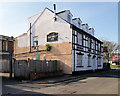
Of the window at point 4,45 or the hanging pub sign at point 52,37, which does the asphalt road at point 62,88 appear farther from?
the window at point 4,45

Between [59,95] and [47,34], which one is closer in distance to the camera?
[59,95]

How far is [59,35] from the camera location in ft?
61.1

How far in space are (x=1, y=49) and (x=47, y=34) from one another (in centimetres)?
1356

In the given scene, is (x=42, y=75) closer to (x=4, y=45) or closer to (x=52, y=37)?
(x=52, y=37)

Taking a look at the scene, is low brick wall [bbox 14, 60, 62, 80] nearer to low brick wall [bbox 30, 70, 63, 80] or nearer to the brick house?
low brick wall [bbox 30, 70, 63, 80]

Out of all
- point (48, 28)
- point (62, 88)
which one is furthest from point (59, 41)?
point (62, 88)

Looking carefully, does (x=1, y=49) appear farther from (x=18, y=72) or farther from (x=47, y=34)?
(x=18, y=72)

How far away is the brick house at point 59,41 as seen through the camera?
17656 millimetres

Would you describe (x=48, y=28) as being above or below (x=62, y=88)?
above

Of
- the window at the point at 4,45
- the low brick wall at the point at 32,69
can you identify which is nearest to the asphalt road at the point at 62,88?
the low brick wall at the point at 32,69

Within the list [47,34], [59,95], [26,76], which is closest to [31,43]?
[47,34]

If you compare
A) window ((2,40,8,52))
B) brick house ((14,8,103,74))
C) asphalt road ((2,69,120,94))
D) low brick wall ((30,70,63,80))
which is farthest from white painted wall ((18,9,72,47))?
asphalt road ((2,69,120,94))

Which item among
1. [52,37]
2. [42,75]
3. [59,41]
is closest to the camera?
[42,75]

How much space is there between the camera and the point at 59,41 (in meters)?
18.5
